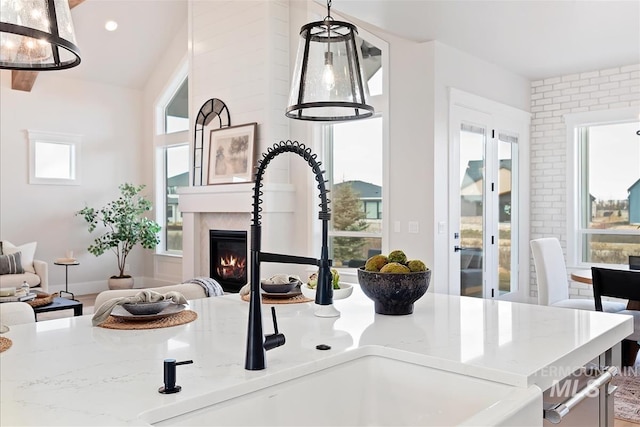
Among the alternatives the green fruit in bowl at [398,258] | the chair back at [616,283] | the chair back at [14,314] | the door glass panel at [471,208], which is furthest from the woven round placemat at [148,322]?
the door glass panel at [471,208]

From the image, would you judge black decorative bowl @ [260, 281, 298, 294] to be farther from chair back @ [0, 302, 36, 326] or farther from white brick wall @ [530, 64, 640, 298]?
white brick wall @ [530, 64, 640, 298]

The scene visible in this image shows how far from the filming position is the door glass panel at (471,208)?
17.2 ft

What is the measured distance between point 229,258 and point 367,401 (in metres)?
5.13

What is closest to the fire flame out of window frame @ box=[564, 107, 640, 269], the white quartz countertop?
window frame @ box=[564, 107, 640, 269]

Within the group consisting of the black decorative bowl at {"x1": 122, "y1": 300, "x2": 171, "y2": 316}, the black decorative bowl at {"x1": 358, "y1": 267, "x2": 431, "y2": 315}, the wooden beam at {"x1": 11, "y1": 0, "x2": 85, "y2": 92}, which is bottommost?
the black decorative bowl at {"x1": 122, "y1": 300, "x2": 171, "y2": 316}

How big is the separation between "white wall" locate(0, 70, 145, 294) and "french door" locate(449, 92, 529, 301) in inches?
216

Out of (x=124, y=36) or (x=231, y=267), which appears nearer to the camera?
(x=231, y=267)

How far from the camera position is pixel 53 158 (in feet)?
25.2

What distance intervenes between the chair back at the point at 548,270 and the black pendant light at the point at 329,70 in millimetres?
3075

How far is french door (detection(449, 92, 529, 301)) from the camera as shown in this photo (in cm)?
510

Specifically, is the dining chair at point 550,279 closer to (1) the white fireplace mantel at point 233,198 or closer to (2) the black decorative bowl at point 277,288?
(1) the white fireplace mantel at point 233,198

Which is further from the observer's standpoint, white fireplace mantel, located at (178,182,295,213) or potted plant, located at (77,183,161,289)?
potted plant, located at (77,183,161,289)

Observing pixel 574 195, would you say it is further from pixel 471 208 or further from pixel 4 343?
pixel 4 343

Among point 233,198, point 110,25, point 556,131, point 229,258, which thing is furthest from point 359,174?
point 110,25
